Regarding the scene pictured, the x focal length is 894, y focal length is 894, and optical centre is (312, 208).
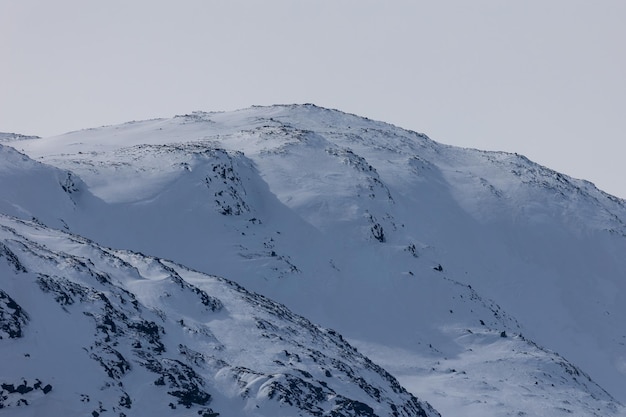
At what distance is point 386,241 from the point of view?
71.0 metres

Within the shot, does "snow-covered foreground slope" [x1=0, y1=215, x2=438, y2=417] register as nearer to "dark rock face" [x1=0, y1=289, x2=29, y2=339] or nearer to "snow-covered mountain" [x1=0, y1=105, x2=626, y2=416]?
"dark rock face" [x1=0, y1=289, x2=29, y2=339]

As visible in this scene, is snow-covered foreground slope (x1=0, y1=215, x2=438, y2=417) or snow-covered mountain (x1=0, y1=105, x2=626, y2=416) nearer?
snow-covered foreground slope (x1=0, y1=215, x2=438, y2=417)

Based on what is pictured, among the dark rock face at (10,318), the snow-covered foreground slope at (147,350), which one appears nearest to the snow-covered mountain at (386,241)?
the snow-covered foreground slope at (147,350)

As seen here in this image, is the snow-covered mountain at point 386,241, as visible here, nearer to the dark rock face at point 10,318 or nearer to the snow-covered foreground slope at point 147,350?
the snow-covered foreground slope at point 147,350

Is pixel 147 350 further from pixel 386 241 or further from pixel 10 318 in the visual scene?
pixel 386 241

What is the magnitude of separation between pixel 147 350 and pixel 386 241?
3775 cm

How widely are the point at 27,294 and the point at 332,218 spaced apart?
41.0 metres

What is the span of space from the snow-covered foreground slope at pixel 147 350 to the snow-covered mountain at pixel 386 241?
4.87 ft

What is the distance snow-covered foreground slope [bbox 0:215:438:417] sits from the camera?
103ft

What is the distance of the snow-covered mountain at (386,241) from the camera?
59031 mm

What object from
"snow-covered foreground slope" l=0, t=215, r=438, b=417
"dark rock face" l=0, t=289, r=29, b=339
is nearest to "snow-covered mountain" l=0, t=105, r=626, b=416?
"snow-covered foreground slope" l=0, t=215, r=438, b=417

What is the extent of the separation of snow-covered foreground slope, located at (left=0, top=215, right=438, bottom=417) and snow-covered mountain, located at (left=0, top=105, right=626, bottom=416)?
1483mm

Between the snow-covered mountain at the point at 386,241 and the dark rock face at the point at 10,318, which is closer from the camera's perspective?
the dark rock face at the point at 10,318

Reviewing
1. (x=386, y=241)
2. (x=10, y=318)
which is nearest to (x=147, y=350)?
(x=10, y=318)
